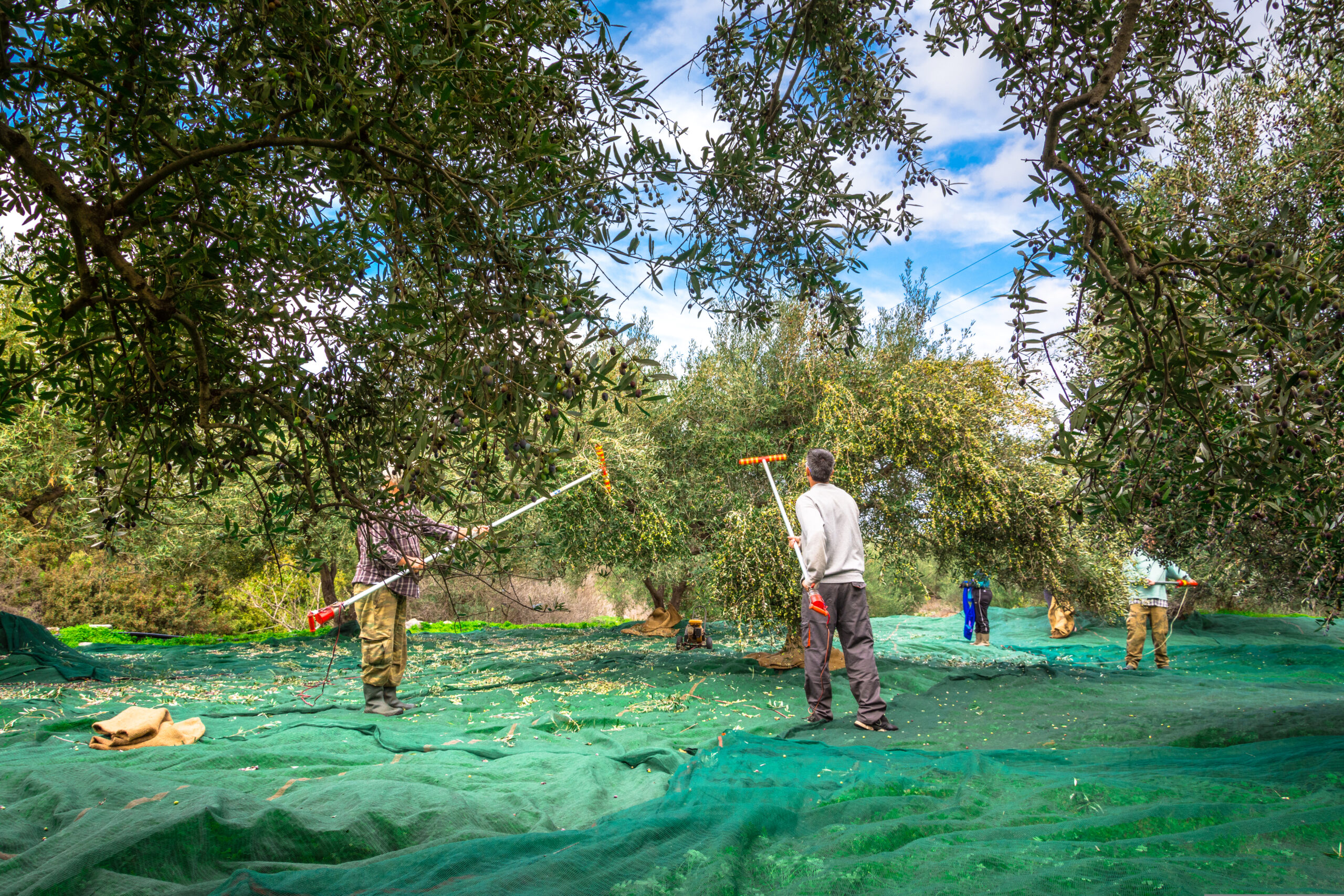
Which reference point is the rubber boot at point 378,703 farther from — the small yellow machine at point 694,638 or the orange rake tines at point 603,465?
the small yellow machine at point 694,638

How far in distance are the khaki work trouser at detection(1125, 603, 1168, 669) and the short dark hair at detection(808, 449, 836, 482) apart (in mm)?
6702

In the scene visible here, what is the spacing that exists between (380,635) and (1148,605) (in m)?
10.2

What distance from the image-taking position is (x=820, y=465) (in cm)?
644

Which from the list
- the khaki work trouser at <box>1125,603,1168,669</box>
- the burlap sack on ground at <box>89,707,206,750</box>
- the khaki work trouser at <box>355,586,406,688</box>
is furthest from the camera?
the khaki work trouser at <box>1125,603,1168,669</box>

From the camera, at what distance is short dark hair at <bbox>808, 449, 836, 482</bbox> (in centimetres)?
643

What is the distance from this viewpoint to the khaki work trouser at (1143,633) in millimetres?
9789

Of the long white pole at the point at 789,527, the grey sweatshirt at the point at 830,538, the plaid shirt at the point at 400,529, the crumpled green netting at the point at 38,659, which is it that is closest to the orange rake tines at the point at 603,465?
the plaid shirt at the point at 400,529

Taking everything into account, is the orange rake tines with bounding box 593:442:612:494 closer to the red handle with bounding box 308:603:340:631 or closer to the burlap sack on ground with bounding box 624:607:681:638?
the red handle with bounding box 308:603:340:631

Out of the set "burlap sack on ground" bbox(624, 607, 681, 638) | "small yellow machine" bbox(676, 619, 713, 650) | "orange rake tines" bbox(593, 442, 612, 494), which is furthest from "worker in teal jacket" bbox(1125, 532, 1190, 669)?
"burlap sack on ground" bbox(624, 607, 681, 638)

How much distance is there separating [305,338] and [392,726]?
14.0ft

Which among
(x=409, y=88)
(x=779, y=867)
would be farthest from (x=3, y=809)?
(x=409, y=88)

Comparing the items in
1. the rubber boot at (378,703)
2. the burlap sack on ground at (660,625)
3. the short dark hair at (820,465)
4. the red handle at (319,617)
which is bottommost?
the burlap sack on ground at (660,625)

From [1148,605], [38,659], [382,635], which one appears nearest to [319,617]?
[382,635]

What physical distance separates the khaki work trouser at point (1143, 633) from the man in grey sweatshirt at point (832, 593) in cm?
612
